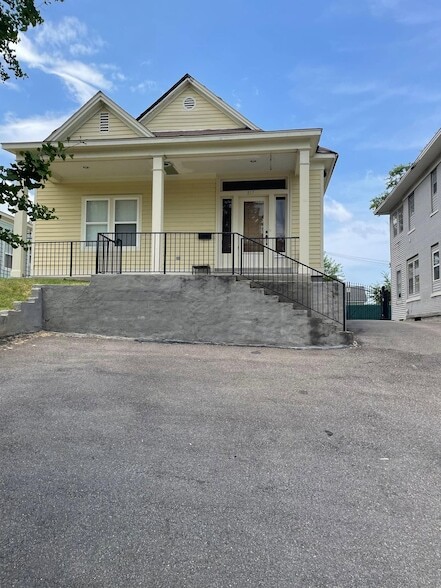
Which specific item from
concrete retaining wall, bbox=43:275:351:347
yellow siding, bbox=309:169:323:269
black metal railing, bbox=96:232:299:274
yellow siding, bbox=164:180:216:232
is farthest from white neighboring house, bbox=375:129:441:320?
concrete retaining wall, bbox=43:275:351:347

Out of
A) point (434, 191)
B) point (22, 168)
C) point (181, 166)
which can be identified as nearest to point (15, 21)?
point (22, 168)

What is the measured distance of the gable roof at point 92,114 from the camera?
1322 cm

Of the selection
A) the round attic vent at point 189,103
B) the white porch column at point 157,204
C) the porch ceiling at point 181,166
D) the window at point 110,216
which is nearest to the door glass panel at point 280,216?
the porch ceiling at point 181,166

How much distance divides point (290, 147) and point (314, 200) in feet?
6.66

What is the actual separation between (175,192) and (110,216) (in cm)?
218

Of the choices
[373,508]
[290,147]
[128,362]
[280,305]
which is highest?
[290,147]

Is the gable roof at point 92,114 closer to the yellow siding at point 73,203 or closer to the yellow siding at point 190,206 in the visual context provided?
the yellow siding at point 73,203

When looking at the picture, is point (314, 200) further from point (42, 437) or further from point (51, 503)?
point (51, 503)

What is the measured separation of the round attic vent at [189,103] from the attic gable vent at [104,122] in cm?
261

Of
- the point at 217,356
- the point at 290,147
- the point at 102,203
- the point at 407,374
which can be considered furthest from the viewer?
the point at 102,203

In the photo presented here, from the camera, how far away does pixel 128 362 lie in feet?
24.8

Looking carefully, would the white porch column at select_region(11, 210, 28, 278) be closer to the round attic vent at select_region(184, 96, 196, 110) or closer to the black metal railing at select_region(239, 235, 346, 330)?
the round attic vent at select_region(184, 96, 196, 110)

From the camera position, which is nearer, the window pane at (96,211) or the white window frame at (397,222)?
the window pane at (96,211)

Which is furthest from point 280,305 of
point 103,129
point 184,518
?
point 103,129
